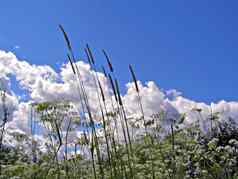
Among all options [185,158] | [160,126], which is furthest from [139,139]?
[185,158]

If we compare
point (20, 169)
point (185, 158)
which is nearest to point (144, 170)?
point (185, 158)

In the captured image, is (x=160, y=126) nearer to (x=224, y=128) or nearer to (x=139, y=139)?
(x=139, y=139)

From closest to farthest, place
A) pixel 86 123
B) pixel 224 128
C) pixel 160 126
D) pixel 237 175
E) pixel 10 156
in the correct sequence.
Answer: pixel 86 123, pixel 237 175, pixel 160 126, pixel 10 156, pixel 224 128

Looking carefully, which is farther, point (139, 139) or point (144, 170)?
point (139, 139)

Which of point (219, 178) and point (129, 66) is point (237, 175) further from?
point (129, 66)

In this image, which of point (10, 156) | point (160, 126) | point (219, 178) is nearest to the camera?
point (219, 178)

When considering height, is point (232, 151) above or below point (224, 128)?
below

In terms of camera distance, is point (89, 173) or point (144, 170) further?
point (89, 173)

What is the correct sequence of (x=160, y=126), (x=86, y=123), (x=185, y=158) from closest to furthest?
(x=86, y=123) → (x=185, y=158) → (x=160, y=126)

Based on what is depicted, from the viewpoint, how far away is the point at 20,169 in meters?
6.05

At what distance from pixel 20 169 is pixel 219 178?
7.90 ft

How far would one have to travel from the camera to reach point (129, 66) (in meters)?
3.71

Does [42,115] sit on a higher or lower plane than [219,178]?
higher

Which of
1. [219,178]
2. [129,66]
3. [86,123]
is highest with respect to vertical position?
[129,66]
